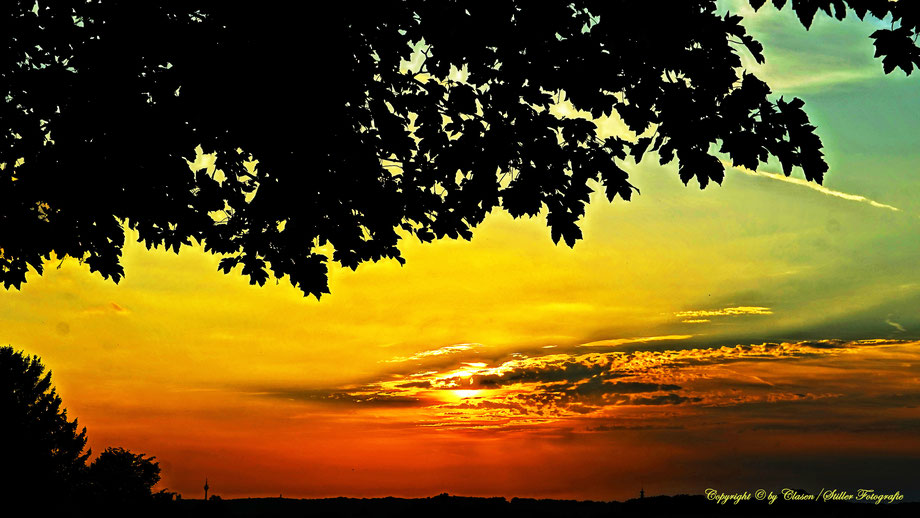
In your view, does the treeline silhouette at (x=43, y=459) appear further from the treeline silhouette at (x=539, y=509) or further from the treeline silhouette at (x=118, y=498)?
the treeline silhouette at (x=539, y=509)

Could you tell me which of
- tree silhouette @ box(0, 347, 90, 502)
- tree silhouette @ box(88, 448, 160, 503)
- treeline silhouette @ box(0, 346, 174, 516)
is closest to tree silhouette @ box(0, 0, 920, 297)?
treeline silhouette @ box(0, 346, 174, 516)

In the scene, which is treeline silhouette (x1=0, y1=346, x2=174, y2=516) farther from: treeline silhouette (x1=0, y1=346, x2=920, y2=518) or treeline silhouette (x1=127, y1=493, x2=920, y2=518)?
treeline silhouette (x1=127, y1=493, x2=920, y2=518)

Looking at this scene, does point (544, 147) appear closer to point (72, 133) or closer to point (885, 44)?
point (885, 44)

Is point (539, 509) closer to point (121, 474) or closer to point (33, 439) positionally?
point (33, 439)

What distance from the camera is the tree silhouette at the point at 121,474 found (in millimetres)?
45844

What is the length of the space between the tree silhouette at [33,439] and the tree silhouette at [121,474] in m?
2.80

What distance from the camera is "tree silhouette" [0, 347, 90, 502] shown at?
3528 cm

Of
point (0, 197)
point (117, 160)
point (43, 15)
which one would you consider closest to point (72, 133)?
point (117, 160)

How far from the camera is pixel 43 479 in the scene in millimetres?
36750

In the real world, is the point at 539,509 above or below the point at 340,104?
below

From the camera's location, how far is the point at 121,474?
1869 inches

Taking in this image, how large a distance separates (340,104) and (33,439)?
38132mm

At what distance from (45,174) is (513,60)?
5282mm

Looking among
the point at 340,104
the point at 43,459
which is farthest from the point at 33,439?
the point at 340,104
